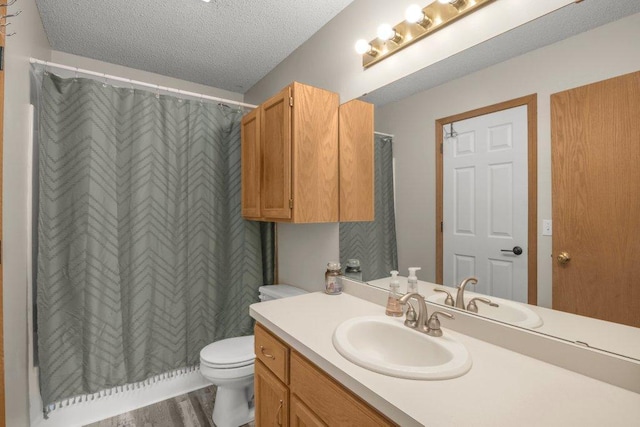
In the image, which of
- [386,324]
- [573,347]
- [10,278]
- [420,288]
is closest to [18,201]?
[10,278]

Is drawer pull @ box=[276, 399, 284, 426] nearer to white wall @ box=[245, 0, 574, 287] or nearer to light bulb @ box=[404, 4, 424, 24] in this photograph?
white wall @ box=[245, 0, 574, 287]

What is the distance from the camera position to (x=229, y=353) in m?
1.82

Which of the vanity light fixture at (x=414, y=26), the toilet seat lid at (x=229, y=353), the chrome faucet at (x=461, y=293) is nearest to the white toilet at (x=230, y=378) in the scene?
the toilet seat lid at (x=229, y=353)

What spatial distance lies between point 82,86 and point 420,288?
6.94 feet

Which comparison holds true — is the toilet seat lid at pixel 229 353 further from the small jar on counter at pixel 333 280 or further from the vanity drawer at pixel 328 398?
the vanity drawer at pixel 328 398

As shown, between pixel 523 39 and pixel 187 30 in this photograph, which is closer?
pixel 523 39

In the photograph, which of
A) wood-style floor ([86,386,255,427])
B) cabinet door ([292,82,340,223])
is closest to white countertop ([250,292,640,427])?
cabinet door ([292,82,340,223])

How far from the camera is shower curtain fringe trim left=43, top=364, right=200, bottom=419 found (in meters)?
1.73

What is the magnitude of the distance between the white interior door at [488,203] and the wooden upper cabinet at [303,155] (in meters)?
0.64

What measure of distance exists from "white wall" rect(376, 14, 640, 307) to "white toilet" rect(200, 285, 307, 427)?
1.13 meters

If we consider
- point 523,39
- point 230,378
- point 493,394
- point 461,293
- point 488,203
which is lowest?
point 230,378

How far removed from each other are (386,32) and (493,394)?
1410 mm

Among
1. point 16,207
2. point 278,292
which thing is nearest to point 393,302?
point 278,292

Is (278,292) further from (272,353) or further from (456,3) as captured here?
(456,3)
